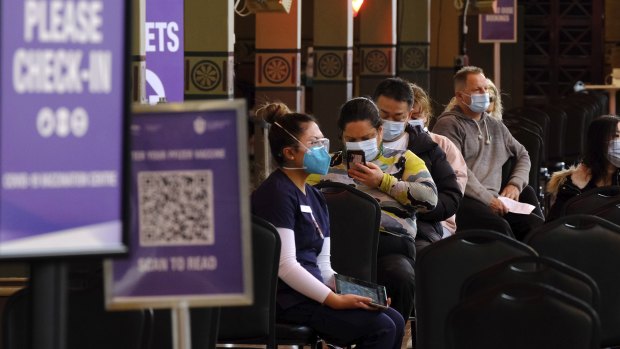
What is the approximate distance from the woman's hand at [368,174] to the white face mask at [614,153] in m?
1.88

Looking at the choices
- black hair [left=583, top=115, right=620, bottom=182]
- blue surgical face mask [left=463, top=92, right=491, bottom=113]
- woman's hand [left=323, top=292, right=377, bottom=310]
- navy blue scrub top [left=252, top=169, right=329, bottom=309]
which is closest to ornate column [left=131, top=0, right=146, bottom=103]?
navy blue scrub top [left=252, top=169, right=329, bottom=309]

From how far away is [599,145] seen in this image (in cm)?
759

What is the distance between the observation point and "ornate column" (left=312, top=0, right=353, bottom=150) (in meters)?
16.3

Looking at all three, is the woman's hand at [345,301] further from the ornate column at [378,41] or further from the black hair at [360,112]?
the ornate column at [378,41]

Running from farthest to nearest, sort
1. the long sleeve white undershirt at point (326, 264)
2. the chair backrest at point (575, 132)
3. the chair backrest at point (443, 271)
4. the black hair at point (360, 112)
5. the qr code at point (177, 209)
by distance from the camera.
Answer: the chair backrest at point (575, 132)
the black hair at point (360, 112)
the long sleeve white undershirt at point (326, 264)
the chair backrest at point (443, 271)
the qr code at point (177, 209)

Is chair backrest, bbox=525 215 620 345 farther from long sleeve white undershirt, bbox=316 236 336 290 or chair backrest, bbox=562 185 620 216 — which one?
chair backrest, bbox=562 185 620 216

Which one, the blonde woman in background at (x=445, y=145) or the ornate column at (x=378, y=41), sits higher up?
the ornate column at (x=378, y=41)

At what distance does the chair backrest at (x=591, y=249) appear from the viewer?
495cm

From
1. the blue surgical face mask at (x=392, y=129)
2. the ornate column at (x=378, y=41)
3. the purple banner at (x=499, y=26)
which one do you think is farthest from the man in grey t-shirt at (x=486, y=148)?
the purple banner at (x=499, y=26)

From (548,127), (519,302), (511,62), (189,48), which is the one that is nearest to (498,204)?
(189,48)

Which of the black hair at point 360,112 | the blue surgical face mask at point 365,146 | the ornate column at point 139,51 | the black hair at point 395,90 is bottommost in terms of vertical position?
the blue surgical face mask at point 365,146

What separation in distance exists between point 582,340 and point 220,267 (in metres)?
1.37

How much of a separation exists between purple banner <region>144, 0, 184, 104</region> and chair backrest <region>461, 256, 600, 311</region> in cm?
316

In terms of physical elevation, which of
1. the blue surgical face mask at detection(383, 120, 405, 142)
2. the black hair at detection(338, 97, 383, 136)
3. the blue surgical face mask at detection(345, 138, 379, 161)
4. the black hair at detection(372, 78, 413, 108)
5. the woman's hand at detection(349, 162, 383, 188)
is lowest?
the woman's hand at detection(349, 162, 383, 188)
